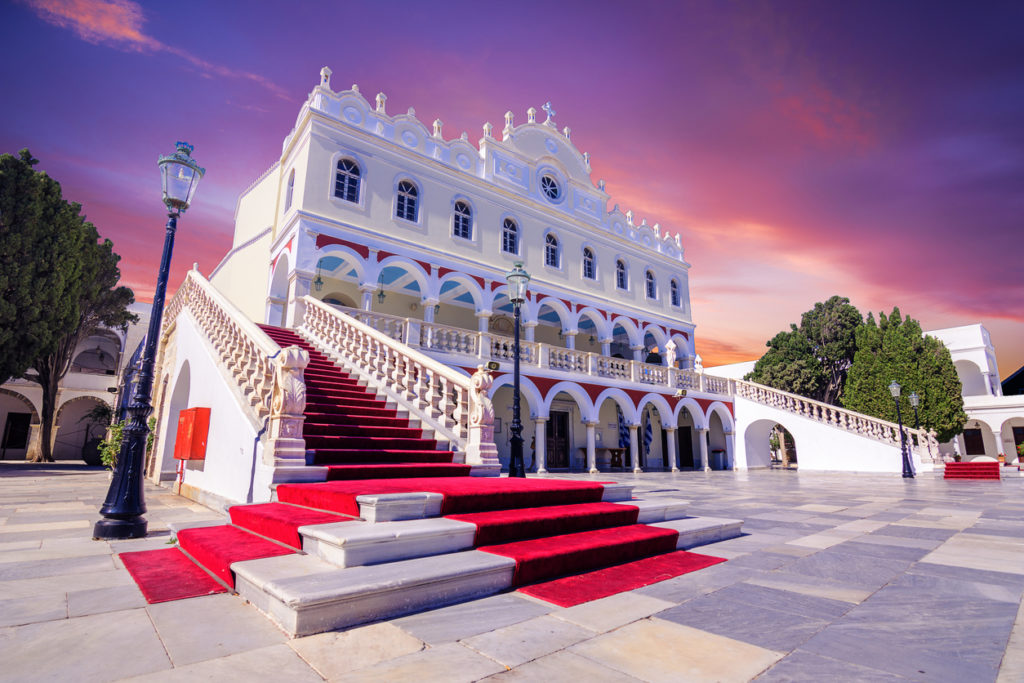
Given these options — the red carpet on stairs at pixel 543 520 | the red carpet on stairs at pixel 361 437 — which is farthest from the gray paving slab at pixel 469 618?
the red carpet on stairs at pixel 361 437

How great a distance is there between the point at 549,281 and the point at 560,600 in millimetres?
18969

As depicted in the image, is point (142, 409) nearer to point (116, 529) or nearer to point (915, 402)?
point (116, 529)

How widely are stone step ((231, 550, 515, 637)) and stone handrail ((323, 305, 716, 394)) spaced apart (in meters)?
9.56

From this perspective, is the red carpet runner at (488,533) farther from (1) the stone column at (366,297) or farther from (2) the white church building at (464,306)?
(1) the stone column at (366,297)

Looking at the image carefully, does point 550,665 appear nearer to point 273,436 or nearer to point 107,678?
point 107,678

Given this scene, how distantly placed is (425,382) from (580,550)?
579cm

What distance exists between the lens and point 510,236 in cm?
2128

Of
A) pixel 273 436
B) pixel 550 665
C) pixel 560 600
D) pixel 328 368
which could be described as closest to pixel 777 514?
pixel 560 600

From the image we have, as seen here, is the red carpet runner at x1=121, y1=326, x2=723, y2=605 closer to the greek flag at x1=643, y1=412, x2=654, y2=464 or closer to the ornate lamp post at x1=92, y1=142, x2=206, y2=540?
the ornate lamp post at x1=92, y1=142, x2=206, y2=540

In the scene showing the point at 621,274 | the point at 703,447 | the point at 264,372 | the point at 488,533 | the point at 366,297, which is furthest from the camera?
the point at 621,274

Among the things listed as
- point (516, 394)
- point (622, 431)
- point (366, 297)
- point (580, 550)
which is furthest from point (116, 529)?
point (622, 431)

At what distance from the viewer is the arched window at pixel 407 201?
1789cm

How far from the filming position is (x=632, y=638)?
2.54 metres

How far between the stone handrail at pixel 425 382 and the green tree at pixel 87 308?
17.2m
